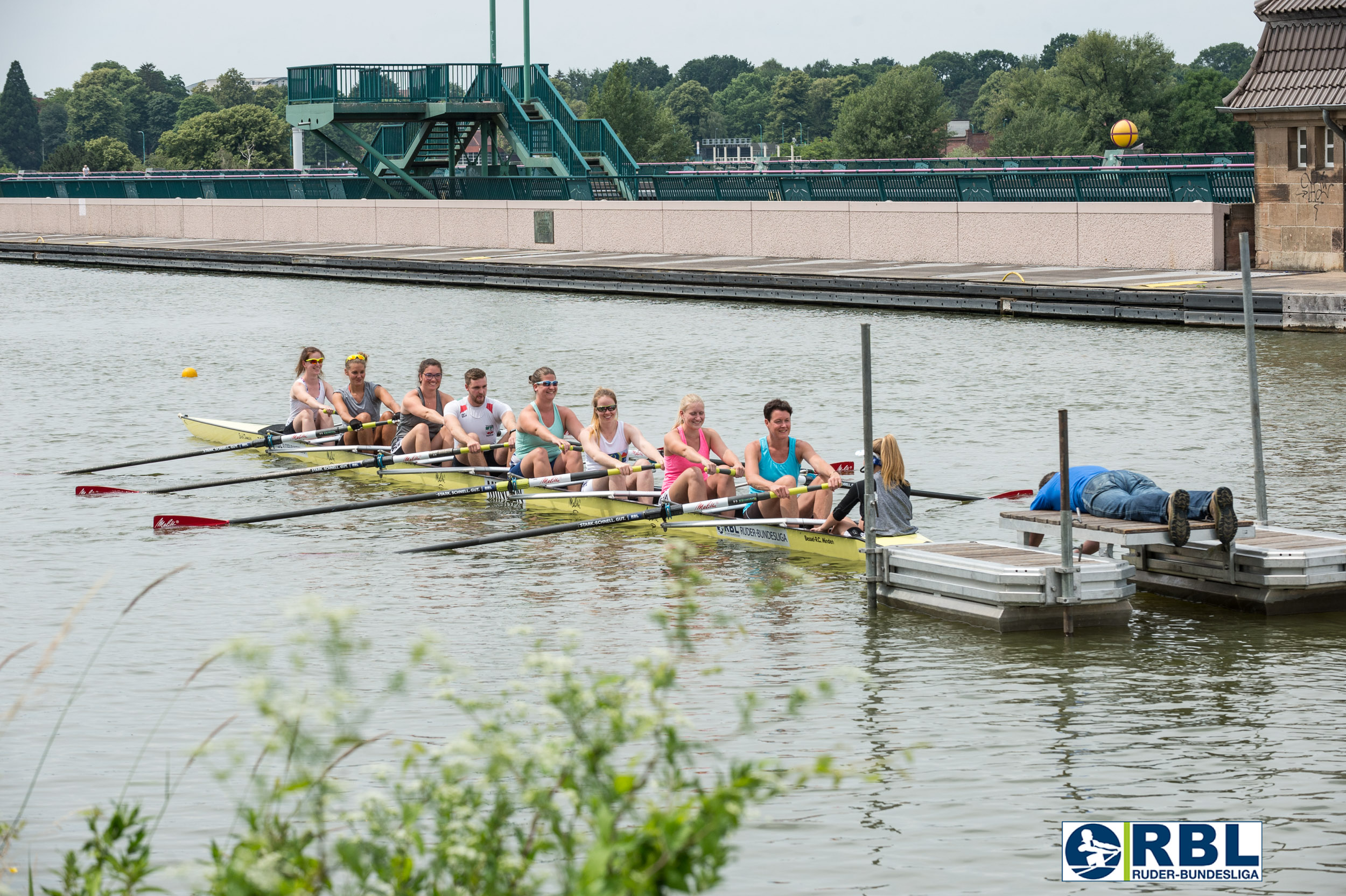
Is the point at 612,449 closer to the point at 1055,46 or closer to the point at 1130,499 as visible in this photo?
the point at 1130,499

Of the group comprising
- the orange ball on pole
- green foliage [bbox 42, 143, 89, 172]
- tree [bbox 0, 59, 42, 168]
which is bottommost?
the orange ball on pole

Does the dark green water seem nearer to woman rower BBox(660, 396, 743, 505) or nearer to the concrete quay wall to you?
woman rower BBox(660, 396, 743, 505)

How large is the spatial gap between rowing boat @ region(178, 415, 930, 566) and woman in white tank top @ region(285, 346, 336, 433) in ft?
1.16

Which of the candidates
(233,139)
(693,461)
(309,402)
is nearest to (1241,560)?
(693,461)

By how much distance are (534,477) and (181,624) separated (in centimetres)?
510

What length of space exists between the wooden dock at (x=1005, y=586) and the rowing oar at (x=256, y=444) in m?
8.93

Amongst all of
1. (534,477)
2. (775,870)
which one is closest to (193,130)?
(534,477)

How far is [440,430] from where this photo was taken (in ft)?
62.2

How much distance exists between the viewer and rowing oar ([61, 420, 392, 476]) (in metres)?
19.5

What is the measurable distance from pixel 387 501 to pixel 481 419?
240cm

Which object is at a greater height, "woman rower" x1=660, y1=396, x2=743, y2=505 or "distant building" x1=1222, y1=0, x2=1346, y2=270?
"distant building" x1=1222, y1=0, x2=1346, y2=270

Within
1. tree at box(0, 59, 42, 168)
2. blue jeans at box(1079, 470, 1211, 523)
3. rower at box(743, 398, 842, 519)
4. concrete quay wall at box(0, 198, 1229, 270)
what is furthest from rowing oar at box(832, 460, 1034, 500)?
tree at box(0, 59, 42, 168)

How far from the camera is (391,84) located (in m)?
54.7

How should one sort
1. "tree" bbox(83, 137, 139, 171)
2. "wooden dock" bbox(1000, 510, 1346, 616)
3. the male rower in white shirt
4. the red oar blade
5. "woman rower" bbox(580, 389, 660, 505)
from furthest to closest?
"tree" bbox(83, 137, 139, 171) < the male rower in white shirt < the red oar blade < "woman rower" bbox(580, 389, 660, 505) < "wooden dock" bbox(1000, 510, 1346, 616)
